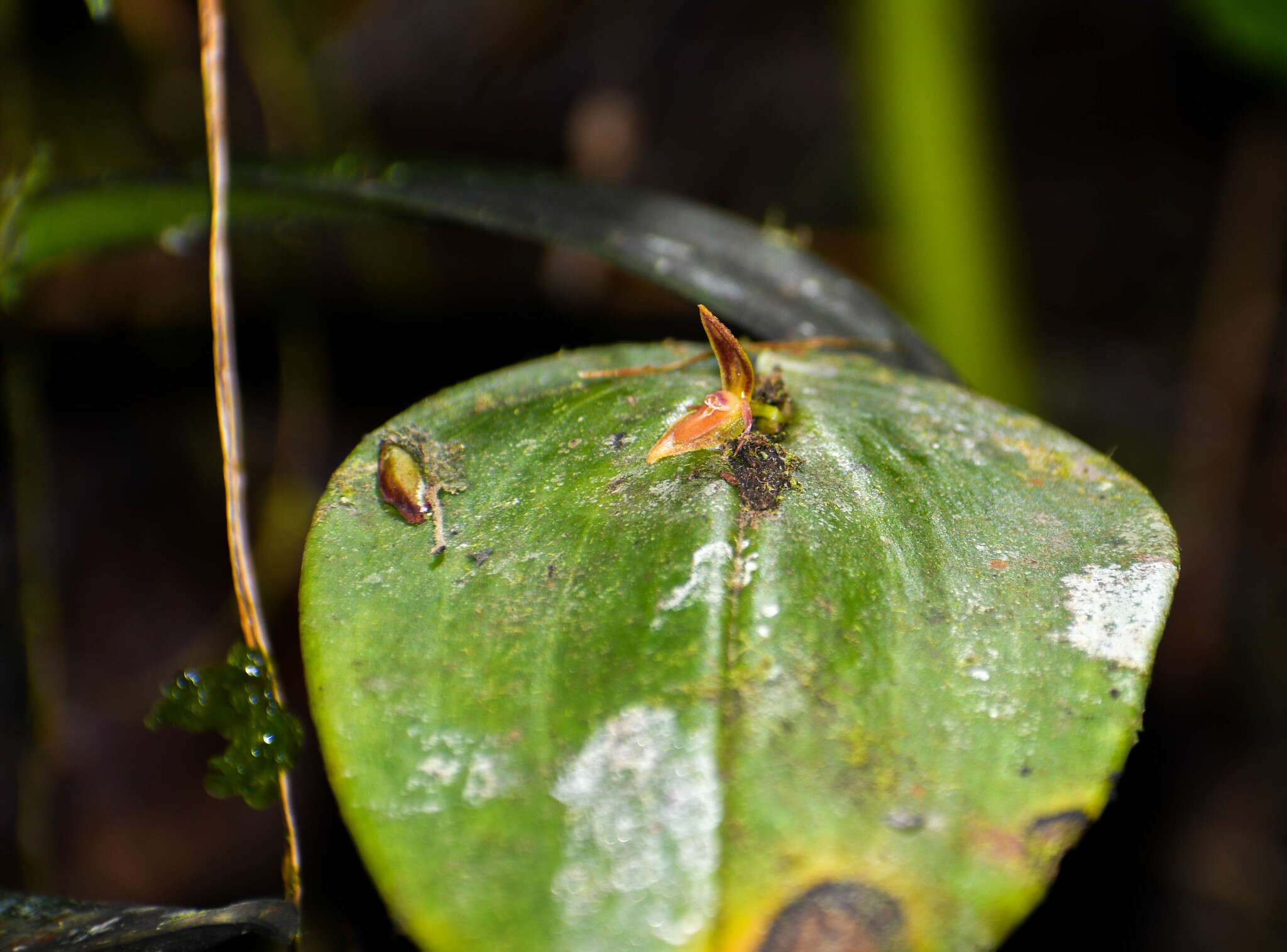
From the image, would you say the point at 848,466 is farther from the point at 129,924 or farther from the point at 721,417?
the point at 129,924

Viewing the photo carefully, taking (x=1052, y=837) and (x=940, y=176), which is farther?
(x=940, y=176)

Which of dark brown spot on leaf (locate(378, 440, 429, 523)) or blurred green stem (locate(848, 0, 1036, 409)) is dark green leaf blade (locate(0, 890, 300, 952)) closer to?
dark brown spot on leaf (locate(378, 440, 429, 523))

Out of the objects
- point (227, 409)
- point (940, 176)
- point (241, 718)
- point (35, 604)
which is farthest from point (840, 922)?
point (35, 604)

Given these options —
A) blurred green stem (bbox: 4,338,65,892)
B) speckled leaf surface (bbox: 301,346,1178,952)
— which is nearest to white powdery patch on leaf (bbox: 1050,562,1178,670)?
speckled leaf surface (bbox: 301,346,1178,952)

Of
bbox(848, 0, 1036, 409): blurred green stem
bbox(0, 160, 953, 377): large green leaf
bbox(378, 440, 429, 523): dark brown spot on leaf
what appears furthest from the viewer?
bbox(848, 0, 1036, 409): blurred green stem

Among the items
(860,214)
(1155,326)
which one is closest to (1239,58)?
(1155,326)

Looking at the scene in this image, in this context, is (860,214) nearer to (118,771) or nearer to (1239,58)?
(1239,58)
